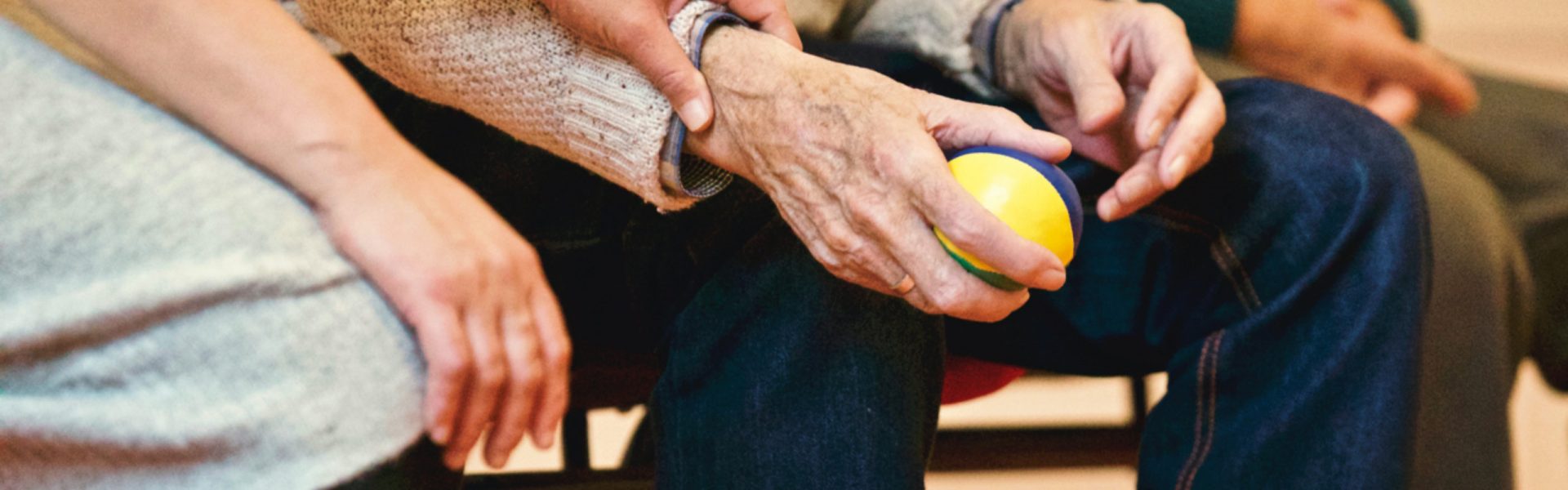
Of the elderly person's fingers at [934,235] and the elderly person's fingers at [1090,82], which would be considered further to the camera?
the elderly person's fingers at [1090,82]

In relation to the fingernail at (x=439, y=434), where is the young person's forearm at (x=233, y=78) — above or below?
above

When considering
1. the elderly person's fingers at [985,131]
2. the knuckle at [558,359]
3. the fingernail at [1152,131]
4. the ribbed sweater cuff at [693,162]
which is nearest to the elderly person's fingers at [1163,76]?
the fingernail at [1152,131]

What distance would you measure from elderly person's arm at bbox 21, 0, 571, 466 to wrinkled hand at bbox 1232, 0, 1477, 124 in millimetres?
627

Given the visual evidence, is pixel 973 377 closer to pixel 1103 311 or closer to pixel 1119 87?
pixel 1103 311

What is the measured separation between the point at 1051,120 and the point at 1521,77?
82 centimetres

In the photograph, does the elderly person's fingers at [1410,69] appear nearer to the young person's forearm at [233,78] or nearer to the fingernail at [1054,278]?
the fingernail at [1054,278]

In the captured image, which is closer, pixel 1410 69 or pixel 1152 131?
pixel 1152 131

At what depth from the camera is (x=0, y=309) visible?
31 centimetres

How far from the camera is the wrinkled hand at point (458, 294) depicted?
0.36 m

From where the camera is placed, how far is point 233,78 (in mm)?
356

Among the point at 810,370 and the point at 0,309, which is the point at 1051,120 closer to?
the point at 810,370

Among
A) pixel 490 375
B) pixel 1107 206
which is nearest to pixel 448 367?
pixel 490 375

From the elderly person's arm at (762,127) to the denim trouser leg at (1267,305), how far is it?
17 centimetres

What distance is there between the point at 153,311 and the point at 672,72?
0.77ft
